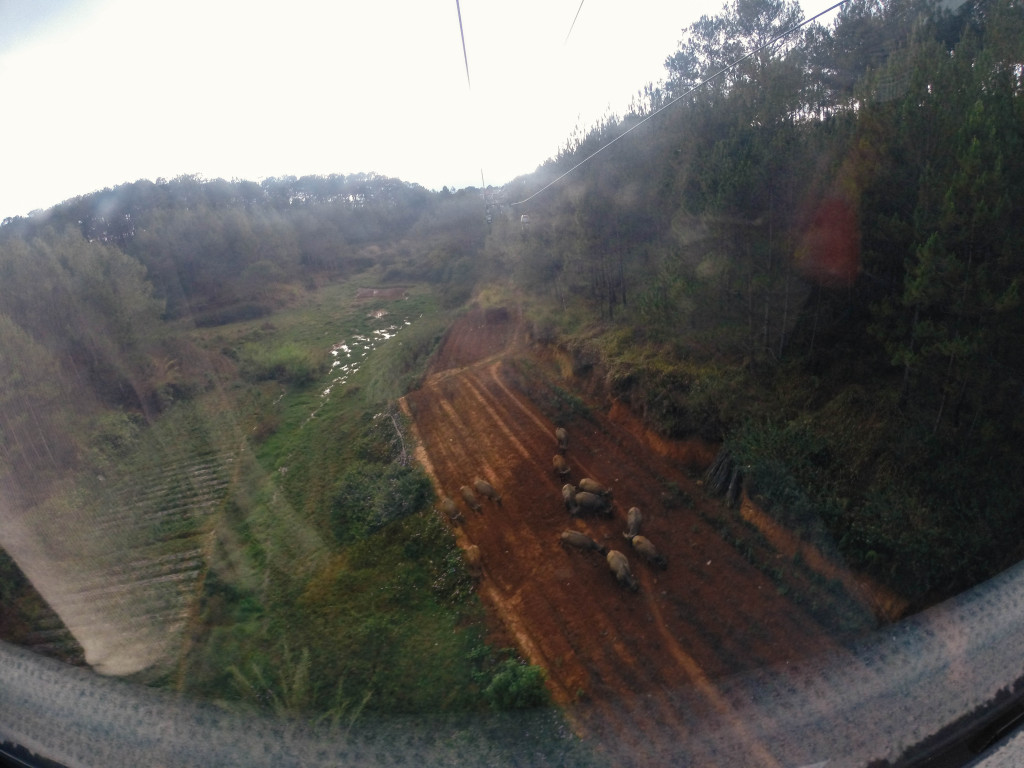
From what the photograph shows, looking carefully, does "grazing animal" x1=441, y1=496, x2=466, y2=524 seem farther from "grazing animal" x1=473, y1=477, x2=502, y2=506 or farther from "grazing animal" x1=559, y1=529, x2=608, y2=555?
"grazing animal" x1=559, y1=529, x2=608, y2=555

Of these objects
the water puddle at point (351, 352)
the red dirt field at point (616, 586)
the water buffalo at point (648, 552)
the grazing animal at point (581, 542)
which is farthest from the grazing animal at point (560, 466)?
the water puddle at point (351, 352)

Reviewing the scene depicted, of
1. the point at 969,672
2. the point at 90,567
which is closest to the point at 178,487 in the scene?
the point at 90,567

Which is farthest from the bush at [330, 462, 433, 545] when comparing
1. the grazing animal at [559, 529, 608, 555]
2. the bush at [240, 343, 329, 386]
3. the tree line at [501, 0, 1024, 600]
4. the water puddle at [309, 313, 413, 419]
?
the bush at [240, 343, 329, 386]

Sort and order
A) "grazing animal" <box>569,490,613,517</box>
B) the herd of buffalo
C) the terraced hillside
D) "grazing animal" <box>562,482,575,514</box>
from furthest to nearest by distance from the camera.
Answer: "grazing animal" <box>562,482,575,514</box>
"grazing animal" <box>569,490,613,517</box>
the herd of buffalo
the terraced hillside

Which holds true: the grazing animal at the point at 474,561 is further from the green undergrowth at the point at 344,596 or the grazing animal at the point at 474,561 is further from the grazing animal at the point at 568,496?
the grazing animal at the point at 568,496

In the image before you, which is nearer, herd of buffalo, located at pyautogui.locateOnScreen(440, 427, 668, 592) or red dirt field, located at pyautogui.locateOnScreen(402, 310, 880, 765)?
red dirt field, located at pyautogui.locateOnScreen(402, 310, 880, 765)

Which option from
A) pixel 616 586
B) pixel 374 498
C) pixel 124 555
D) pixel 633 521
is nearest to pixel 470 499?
pixel 374 498

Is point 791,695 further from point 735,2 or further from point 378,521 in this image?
point 735,2

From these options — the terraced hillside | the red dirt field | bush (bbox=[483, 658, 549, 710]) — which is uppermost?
the terraced hillside

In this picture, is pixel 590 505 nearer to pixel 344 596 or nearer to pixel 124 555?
pixel 344 596
